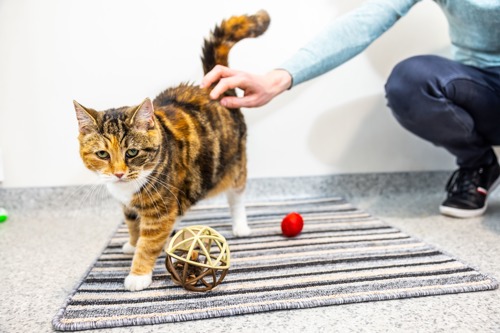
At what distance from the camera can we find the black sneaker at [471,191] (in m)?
1.52

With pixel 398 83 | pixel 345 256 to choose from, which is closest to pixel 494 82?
pixel 398 83

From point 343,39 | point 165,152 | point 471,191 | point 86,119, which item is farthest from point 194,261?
point 471,191

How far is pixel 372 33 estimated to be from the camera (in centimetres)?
136

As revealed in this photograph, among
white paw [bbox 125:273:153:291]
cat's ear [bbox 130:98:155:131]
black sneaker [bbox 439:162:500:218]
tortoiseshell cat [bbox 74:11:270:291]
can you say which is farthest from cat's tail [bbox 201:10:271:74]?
black sneaker [bbox 439:162:500:218]

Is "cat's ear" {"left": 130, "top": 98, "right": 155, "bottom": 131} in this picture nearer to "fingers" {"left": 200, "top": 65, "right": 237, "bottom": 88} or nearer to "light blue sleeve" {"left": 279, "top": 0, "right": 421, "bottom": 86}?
"fingers" {"left": 200, "top": 65, "right": 237, "bottom": 88}

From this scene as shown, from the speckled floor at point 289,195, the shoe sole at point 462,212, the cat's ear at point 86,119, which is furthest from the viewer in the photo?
the shoe sole at point 462,212

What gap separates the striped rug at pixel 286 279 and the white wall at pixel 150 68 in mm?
467

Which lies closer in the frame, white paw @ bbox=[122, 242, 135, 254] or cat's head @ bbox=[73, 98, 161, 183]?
cat's head @ bbox=[73, 98, 161, 183]

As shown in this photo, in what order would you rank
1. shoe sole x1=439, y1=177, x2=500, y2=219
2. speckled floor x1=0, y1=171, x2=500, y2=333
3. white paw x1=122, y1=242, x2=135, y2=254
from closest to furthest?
speckled floor x1=0, y1=171, x2=500, y2=333 → white paw x1=122, y1=242, x2=135, y2=254 → shoe sole x1=439, y1=177, x2=500, y2=219

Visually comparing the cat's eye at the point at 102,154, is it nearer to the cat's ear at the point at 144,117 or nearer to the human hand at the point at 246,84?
the cat's ear at the point at 144,117

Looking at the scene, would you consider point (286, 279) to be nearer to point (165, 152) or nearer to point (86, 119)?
point (165, 152)

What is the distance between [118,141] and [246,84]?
34cm

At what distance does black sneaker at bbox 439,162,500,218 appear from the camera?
59.7 inches

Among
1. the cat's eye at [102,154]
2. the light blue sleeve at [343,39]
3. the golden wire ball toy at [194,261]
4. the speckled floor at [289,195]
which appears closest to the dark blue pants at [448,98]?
the light blue sleeve at [343,39]
